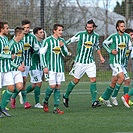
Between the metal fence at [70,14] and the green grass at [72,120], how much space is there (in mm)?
8947

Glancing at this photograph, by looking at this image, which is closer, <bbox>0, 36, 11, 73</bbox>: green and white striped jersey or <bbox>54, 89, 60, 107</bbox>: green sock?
<bbox>0, 36, 11, 73</bbox>: green and white striped jersey

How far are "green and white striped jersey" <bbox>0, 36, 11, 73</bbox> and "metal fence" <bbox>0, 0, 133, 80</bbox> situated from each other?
A: 34.0 feet

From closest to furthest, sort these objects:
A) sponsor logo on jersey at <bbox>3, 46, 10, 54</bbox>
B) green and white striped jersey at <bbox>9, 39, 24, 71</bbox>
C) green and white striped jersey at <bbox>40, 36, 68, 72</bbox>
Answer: sponsor logo on jersey at <bbox>3, 46, 10, 54</bbox>, green and white striped jersey at <bbox>40, 36, 68, 72</bbox>, green and white striped jersey at <bbox>9, 39, 24, 71</bbox>

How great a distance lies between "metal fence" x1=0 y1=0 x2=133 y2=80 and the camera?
20.7 metres

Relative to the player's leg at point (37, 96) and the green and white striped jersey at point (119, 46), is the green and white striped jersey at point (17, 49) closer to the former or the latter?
the player's leg at point (37, 96)

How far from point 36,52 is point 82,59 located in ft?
3.32

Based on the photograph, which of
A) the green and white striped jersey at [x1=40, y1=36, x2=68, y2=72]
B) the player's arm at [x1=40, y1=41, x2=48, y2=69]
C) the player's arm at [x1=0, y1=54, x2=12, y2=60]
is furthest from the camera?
the green and white striped jersey at [x1=40, y1=36, x2=68, y2=72]

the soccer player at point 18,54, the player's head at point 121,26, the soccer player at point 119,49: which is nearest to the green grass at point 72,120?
the soccer player at point 18,54

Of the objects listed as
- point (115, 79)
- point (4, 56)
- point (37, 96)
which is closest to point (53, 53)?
point (4, 56)

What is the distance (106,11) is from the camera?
77.4 ft

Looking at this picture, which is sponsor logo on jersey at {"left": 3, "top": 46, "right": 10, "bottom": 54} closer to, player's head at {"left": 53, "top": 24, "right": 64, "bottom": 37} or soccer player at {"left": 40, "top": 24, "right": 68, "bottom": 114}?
soccer player at {"left": 40, "top": 24, "right": 68, "bottom": 114}

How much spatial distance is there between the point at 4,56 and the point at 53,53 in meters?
1.19

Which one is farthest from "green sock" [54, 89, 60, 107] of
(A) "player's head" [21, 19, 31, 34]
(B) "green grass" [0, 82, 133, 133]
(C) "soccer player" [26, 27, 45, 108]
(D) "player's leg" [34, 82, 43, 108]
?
(A) "player's head" [21, 19, 31, 34]

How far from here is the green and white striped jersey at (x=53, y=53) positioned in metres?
10.9
